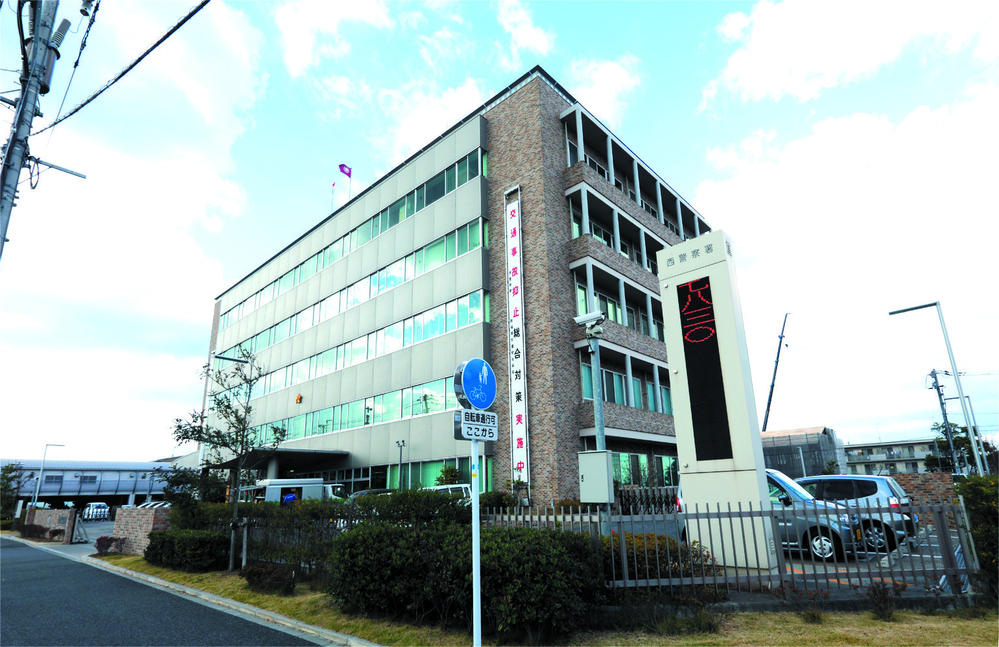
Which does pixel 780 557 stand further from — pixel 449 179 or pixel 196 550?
pixel 449 179

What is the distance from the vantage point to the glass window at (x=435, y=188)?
1102 inches

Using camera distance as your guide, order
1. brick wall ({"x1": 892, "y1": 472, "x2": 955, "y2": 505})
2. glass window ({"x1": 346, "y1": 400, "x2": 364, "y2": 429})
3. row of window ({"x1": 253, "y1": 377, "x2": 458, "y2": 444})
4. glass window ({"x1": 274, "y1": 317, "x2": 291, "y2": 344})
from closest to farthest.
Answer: brick wall ({"x1": 892, "y1": 472, "x2": 955, "y2": 505}) < row of window ({"x1": 253, "y1": 377, "x2": 458, "y2": 444}) < glass window ({"x1": 346, "y1": 400, "x2": 364, "y2": 429}) < glass window ({"x1": 274, "y1": 317, "x2": 291, "y2": 344})

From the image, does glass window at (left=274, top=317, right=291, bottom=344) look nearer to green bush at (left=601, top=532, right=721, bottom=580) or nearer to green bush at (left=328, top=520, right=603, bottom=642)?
green bush at (left=328, top=520, right=603, bottom=642)

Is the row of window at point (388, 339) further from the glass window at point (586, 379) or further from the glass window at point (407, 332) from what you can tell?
the glass window at point (586, 379)

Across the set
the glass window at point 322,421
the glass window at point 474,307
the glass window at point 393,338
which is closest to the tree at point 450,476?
the glass window at point 474,307

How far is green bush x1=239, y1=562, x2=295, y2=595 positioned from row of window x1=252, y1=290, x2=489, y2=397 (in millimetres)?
14034

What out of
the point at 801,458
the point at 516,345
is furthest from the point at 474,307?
the point at 801,458

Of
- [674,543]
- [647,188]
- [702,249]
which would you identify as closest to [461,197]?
[647,188]

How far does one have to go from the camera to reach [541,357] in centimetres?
2183

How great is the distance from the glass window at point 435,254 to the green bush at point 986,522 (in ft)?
71.7

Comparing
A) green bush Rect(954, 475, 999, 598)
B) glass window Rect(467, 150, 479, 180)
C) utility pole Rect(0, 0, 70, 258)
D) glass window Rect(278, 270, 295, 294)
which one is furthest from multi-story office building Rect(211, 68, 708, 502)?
utility pole Rect(0, 0, 70, 258)

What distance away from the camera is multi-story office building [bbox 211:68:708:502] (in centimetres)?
2228

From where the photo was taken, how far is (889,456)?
84.0 meters

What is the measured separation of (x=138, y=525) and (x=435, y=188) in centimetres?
1954
